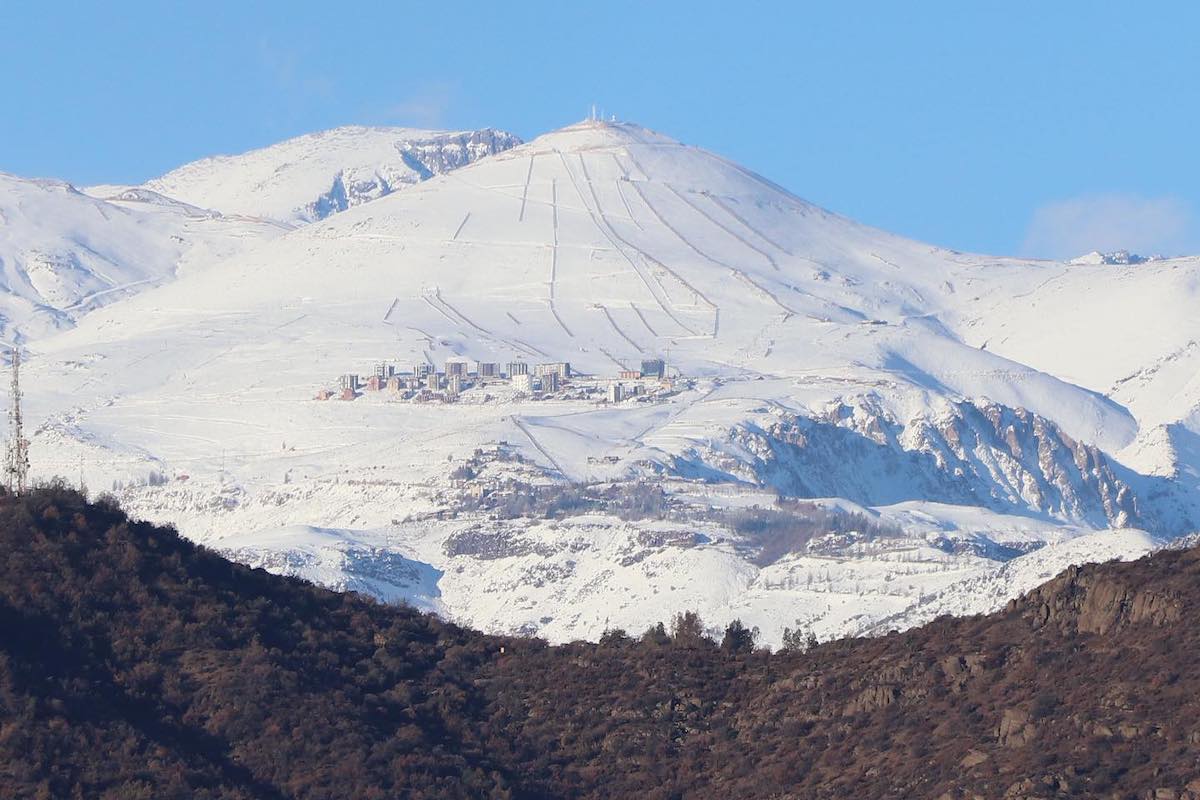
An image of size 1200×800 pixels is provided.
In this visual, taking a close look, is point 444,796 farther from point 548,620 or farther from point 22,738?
point 548,620

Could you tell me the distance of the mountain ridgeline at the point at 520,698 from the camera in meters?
53.8

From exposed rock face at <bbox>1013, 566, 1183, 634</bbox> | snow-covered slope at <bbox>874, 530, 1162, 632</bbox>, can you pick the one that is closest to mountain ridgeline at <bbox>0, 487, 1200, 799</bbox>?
exposed rock face at <bbox>1013, 566, 1183, 634</bbox>

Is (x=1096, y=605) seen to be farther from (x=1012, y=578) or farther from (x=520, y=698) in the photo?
(x=1012, y=578)

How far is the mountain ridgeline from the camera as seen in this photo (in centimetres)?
5375

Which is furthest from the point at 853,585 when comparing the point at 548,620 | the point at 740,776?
the point at 740,776

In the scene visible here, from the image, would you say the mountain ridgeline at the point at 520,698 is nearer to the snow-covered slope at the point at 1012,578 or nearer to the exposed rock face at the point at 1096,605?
the exposed rock face at the point at 1096,605

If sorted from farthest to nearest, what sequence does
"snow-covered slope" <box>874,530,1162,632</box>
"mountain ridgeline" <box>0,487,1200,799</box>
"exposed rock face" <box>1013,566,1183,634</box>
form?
"snow-covered slope" <box>874,530,1162,632</box> → "exposed rock face" <box>1013,566,1183,634</box> → "mountain ridgeline" <box>0,487,1200,799</box>

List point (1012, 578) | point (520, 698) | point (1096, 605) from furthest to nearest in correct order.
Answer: point (1012, 578) → point (520, 698) → point (1096, 605)

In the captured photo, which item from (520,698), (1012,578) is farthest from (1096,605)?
(1012,578)

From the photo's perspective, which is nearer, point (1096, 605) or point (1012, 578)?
point (1096, 605)

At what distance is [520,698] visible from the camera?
63.5 metres

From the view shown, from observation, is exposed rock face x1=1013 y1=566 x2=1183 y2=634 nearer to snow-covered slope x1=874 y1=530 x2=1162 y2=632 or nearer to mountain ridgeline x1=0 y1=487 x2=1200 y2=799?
mountain ridgeline x1=0 y1=487 x2=1200 y2=799

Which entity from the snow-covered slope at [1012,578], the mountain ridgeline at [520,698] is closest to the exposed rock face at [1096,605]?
the mountain ridgeline at [520,698]

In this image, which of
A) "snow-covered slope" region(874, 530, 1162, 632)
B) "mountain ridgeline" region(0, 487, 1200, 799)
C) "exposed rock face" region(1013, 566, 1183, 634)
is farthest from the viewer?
"snow-covered slope" region(874, 530, 1162, 632)
